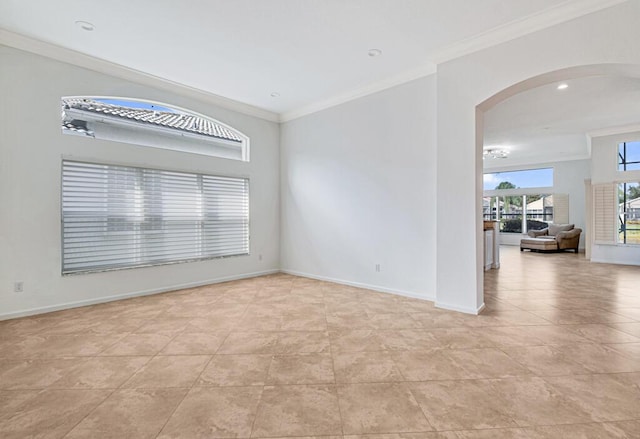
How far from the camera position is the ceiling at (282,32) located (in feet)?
9.11

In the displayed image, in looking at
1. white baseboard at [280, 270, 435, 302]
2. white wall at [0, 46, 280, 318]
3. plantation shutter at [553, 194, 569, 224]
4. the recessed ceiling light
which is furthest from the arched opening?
white wall at [0, 46, 280, 318]

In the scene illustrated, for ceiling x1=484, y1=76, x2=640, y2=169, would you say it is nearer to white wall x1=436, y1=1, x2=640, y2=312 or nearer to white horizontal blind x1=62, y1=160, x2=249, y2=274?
white wall x1=436, y1=1, x2=640, y2=312

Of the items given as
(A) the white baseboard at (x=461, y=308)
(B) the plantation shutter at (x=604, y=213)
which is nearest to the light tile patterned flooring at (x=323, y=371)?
(A) the white baseboard at (x=461, y=308)

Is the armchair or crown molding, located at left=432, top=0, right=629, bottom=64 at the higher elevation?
crown molding, located at left=432, top=0, right=629, bottom=64

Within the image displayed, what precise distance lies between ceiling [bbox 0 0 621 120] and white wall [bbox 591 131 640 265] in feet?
20.8

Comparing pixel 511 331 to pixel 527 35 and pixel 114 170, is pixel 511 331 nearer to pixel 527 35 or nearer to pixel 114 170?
pixel 527 35

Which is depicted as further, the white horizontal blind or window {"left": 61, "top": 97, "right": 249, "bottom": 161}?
window {"left": 61, "top": 97, "right": 249, "bottom": 161}

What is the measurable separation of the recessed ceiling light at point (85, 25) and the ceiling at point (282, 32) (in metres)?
0.03

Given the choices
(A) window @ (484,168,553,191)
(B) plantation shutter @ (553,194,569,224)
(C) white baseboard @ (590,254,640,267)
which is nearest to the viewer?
(C) white baseboard @ (590,254,640,267)

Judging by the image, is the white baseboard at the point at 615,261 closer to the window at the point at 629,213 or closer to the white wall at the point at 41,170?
the window at the point at 629,213

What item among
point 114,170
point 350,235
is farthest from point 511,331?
point 114,170

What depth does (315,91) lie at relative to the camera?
4.75 meters

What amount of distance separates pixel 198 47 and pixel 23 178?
8.25 feet

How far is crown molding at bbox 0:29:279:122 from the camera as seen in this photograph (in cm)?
329
